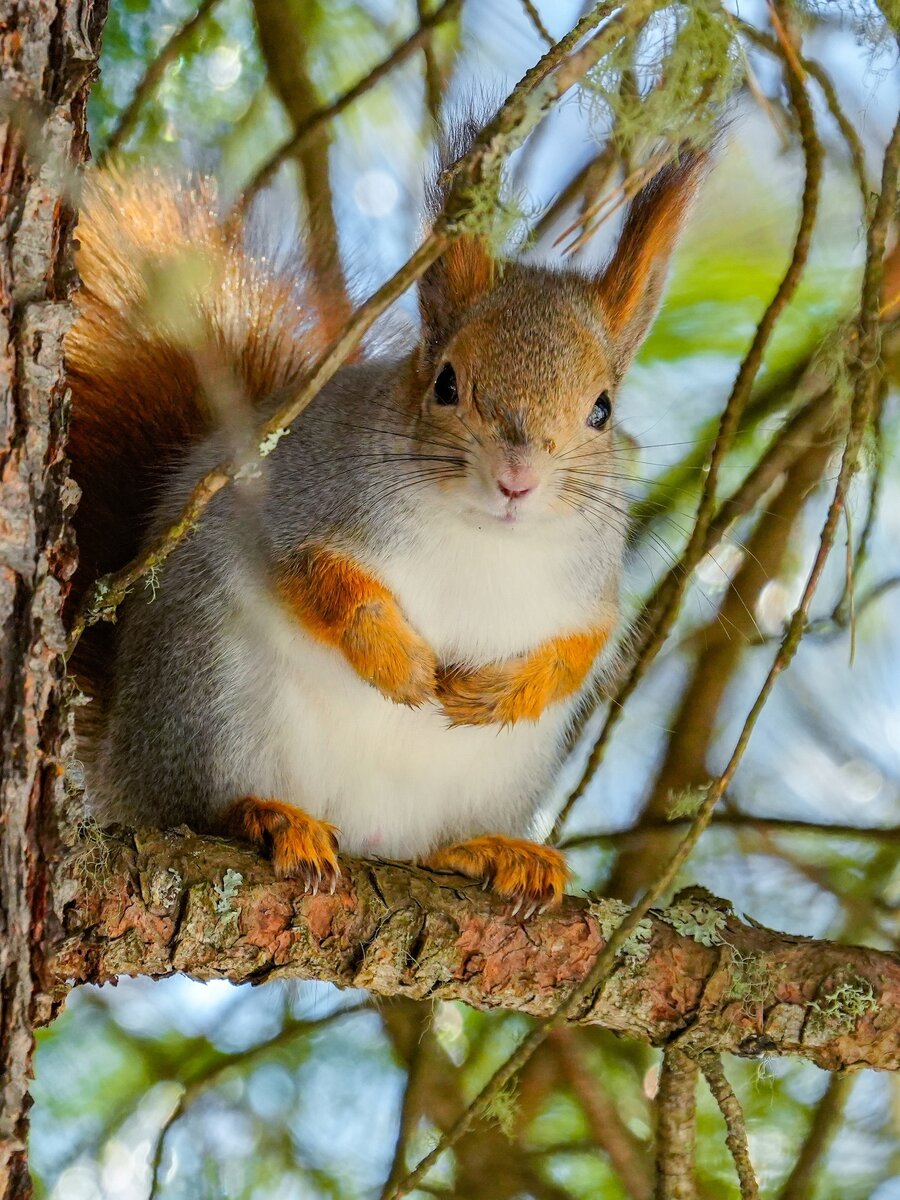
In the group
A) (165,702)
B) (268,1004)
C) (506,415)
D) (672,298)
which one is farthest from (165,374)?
(268,1004)

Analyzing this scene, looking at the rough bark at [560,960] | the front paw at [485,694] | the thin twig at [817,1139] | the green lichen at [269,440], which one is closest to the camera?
the green lichen at [269,440]

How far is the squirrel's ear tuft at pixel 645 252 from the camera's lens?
1.60 meters

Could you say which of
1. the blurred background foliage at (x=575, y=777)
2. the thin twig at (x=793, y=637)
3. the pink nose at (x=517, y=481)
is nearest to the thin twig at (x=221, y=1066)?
the blurred background foliage at (x=575, y=777)

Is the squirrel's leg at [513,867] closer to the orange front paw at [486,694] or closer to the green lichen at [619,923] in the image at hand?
the green lichen at [619,923]

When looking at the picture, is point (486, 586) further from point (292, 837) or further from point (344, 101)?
point (344, 101)

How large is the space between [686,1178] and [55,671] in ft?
3.22

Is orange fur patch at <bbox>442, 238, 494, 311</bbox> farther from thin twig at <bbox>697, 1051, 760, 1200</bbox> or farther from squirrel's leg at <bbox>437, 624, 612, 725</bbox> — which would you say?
thin twig at <bbox>697, 1051, 760, 1200</bbox>

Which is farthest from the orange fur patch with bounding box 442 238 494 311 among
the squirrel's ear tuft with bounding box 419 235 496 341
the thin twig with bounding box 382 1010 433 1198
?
the thin twig with bounding box 382 1010 433 1198

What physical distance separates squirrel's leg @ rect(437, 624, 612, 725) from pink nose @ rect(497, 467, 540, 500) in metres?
0.35

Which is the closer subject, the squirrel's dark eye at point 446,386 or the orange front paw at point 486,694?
the squirrel's dark eye at point 446,386

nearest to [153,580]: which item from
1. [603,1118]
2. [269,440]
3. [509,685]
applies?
[269,440]

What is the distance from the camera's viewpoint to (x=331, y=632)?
1.61m

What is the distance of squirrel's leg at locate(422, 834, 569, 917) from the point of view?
1.61m

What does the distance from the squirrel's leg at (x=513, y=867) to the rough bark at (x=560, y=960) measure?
0.02 m
